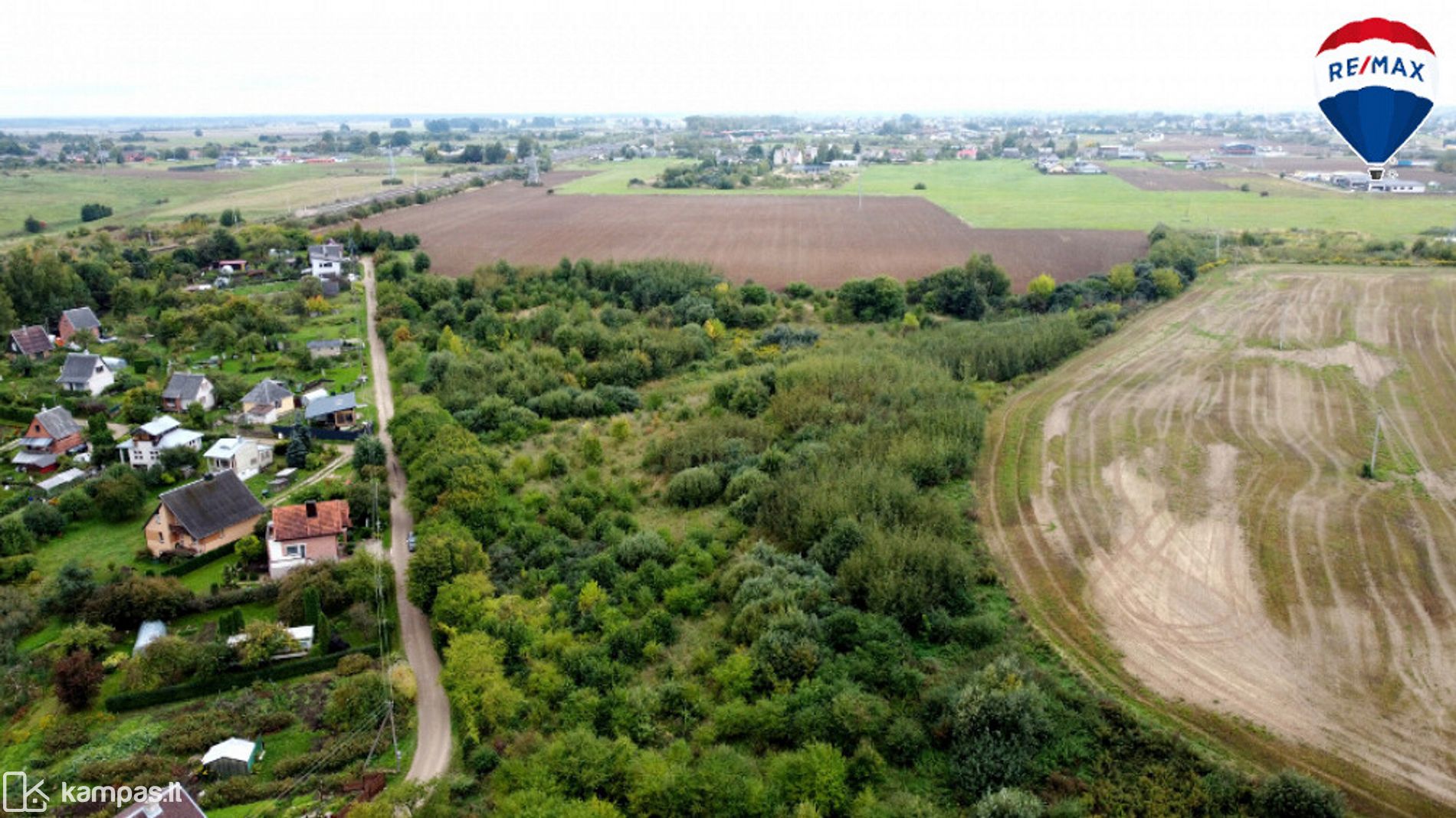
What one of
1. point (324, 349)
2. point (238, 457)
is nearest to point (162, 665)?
point (238, 457)

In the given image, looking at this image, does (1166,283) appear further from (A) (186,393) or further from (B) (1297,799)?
(A) (186,393)

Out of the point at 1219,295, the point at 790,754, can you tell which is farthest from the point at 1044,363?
the point at 790,754

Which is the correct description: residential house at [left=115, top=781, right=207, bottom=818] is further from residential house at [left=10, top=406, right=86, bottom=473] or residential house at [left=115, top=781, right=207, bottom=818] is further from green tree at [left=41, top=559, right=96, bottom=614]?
residential house at [left=10, top=406, right=86, bottom=473]

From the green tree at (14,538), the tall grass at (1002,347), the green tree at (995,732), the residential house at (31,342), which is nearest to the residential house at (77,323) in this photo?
the residential house at (31,342)

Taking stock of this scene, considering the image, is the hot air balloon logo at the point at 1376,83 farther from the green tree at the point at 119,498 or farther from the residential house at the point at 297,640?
the green tree at the point at 119,498

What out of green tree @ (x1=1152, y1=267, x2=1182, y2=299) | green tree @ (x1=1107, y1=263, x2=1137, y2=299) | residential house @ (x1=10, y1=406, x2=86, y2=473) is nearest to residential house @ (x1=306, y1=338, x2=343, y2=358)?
residential house @ (x1=10, y1=406, x2=86, y2=473)

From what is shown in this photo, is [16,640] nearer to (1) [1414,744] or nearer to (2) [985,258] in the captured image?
(1) [1414,744]

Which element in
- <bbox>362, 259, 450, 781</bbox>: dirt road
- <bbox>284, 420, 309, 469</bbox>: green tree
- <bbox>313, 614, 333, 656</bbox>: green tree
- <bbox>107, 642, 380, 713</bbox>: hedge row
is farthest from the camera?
<bbox>284, 420, 309, 469</bbox>: green tree
